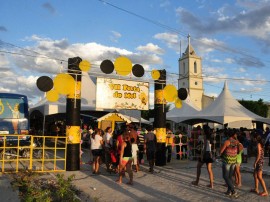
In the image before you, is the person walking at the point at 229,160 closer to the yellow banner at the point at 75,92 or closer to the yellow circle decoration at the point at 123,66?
the yellow circle decoration at the point at 123,66

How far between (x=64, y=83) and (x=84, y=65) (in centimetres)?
92

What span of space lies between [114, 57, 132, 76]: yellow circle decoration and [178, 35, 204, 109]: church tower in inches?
2343

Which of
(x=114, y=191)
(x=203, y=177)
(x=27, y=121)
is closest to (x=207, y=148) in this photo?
(x=203, y=177)

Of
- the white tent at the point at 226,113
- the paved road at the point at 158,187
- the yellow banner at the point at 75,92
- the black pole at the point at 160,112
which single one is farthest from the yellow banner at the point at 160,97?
the white tent at the point at 226,113

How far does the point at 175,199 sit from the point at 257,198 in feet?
6.34

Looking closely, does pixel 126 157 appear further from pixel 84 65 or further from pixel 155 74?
pixel 155 74

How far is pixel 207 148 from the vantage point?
8359mm

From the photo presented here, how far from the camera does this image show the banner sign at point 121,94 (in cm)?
1159

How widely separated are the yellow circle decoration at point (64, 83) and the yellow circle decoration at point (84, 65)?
19.3 inches

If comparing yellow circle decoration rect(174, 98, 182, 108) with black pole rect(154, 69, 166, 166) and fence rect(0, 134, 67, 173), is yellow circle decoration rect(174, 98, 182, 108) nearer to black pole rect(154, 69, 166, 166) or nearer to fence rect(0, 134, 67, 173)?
black pole rect(154, 69, 166, 166)

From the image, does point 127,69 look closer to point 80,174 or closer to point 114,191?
point 80,174

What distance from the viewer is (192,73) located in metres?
75.4

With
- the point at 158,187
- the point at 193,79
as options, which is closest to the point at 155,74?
the point at 158,187

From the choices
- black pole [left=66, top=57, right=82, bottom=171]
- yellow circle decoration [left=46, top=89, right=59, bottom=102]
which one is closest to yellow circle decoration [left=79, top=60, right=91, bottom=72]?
black pole [left=66, top=57, right=82, bottom=171]
